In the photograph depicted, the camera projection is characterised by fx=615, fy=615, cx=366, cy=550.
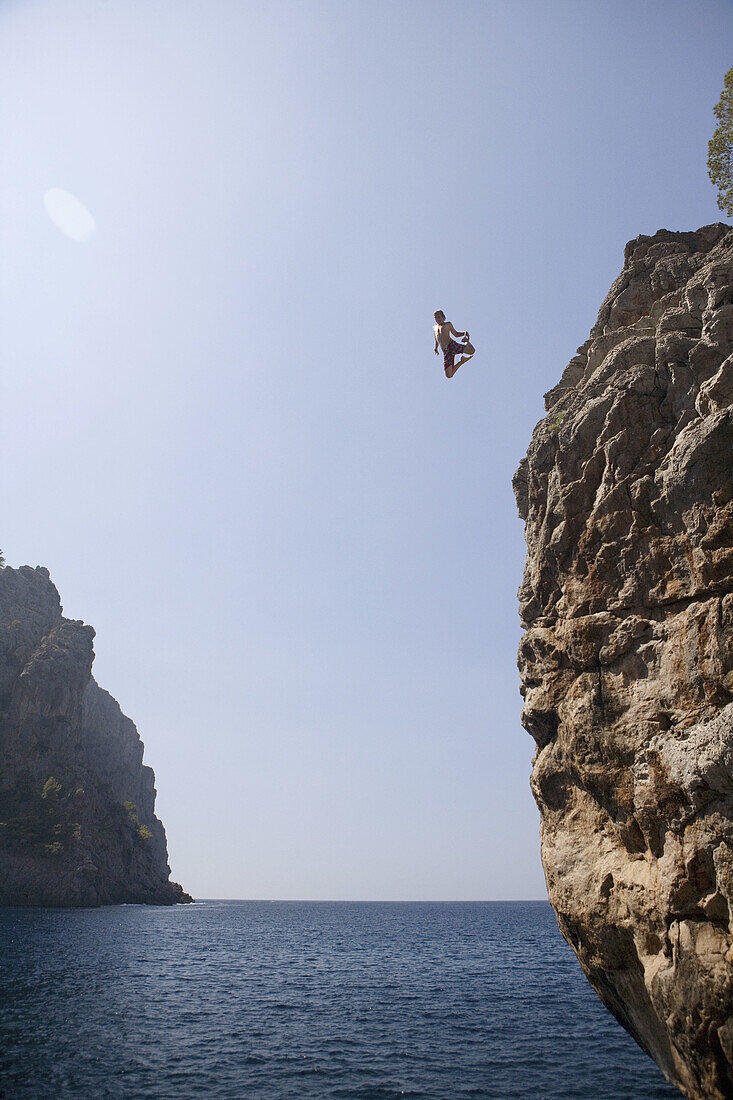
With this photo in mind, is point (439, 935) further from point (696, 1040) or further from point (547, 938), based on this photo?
point (696, 1040)

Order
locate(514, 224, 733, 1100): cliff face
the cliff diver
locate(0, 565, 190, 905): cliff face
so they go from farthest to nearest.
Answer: locate(0, 565, 190, 905): cliff face < the cliff diver < locate(514, 224, 733, 1100): cliff face

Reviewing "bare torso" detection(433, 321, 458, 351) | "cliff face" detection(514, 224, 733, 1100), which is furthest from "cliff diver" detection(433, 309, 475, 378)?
"cliff face" detection(514, 224, 733, 1100)

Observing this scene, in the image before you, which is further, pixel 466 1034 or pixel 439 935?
pixel 439 935

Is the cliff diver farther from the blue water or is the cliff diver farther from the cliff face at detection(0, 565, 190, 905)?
the cliff face at detection(0, 565, 190, 905)

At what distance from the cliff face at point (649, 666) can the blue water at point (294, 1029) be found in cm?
627

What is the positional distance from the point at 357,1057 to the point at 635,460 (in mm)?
18780

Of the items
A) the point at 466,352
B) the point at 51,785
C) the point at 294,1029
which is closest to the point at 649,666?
the point at 466,352

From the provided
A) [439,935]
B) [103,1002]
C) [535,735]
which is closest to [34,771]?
[439,935]

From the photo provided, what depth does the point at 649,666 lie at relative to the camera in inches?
491

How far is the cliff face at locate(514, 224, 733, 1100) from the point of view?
10703 millimetres

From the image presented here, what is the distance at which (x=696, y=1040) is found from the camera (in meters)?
10.5

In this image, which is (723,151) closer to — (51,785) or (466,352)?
(466,352)

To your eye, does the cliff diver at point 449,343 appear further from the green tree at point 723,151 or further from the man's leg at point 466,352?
the green tree at point 723,151

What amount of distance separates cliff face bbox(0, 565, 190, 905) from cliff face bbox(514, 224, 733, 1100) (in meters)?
73.2
